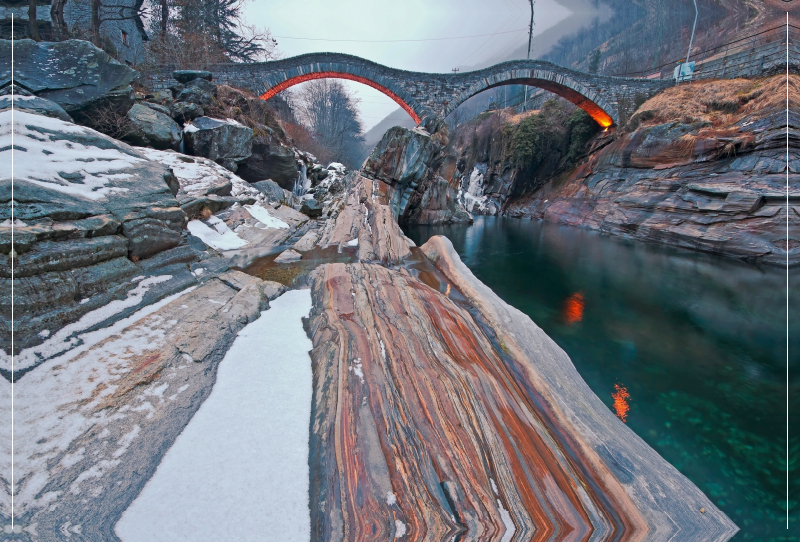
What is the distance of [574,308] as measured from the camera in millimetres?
6773

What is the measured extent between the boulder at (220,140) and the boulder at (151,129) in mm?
605

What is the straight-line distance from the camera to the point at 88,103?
737cm

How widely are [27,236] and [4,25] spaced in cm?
2265

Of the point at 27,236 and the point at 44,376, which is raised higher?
the point at 27,236

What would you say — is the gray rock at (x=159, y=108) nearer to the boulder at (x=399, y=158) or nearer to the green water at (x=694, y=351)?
the boulder at (x=399, y=158)

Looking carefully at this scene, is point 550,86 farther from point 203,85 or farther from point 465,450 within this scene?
point 465,450

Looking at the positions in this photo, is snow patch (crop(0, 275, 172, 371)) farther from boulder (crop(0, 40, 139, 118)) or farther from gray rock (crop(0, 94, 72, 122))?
boulder (crop(0, 40, 139, 118))

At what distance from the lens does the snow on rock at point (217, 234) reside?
6402mm

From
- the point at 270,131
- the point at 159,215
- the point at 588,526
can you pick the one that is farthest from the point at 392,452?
the point at 270,131

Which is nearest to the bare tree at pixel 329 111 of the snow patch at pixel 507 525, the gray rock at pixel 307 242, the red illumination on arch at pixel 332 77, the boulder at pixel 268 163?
the red illumination on arch at pixel 332 77

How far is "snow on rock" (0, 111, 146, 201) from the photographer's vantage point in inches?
131

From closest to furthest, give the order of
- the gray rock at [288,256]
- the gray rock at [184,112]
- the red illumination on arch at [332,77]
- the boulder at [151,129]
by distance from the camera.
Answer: the gray rock at [288,256] → the boulder at [151,129] → the gray rock at [184,112] → the red illumination on arch at [332,77]

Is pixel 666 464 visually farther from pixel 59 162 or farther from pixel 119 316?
pixel 59 162

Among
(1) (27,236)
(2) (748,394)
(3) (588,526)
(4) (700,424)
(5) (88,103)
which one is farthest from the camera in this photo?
(5) (88,103)
